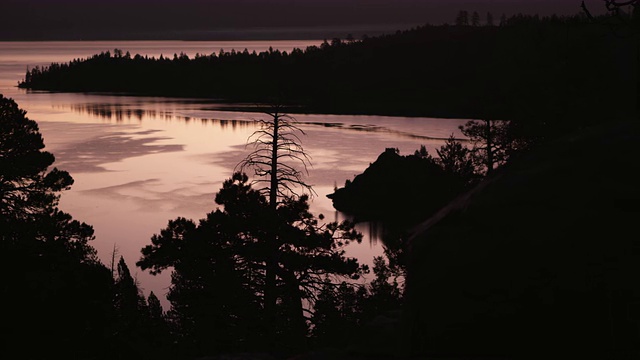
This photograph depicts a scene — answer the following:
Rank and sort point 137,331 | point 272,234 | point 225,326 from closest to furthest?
point 225,326 → point 137,331 → point 272,234

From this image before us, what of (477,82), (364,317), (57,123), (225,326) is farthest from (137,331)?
(477,82)

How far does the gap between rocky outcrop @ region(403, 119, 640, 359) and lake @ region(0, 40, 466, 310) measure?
30.2 meters

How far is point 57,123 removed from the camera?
13512 cm

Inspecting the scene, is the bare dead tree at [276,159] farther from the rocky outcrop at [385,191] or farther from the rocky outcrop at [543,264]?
the rocky outcrop at [543,264]

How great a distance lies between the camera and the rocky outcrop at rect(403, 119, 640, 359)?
5.53m

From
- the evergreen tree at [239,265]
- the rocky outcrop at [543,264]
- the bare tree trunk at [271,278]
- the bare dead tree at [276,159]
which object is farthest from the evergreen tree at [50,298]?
the rocky outcrop at [543,264]

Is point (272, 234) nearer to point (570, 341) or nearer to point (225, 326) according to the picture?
point (225, 326)

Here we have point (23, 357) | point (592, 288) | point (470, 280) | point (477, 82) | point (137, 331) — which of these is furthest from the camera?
point (477, 82)

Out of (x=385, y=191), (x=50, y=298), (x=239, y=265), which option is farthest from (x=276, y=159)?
(x=385, y=191)

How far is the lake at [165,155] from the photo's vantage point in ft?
206

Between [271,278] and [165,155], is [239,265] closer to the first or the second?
[271,278]

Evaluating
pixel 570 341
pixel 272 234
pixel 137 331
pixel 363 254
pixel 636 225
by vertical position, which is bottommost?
pixel 363 254

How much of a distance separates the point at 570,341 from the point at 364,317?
16.0 meters

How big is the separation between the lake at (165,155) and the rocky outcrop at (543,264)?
3024cm
